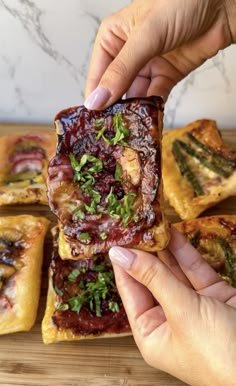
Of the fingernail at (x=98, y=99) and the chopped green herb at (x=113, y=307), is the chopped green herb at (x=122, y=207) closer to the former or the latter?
the fingernail at (x=98, y=99)

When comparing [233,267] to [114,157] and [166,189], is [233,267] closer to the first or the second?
[166,189]

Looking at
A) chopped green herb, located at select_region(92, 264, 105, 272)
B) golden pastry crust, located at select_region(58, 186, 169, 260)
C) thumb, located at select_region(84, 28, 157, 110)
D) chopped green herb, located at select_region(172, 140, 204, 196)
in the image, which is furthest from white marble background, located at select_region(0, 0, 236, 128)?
golden pastry crust, located at select_region(58, 186, 169, 260)

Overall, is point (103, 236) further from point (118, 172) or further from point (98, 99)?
point (98, 99)

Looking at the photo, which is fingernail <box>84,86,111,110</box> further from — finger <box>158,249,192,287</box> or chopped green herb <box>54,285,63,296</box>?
chopped green herb <box>54,285,63,296</box>

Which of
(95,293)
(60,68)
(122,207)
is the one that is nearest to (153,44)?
(122,207)

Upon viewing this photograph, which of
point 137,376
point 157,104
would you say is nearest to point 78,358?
point 137,376

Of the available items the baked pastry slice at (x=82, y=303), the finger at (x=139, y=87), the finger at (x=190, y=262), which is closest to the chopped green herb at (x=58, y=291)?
the baked pastry slice at (x=82, y=303)
